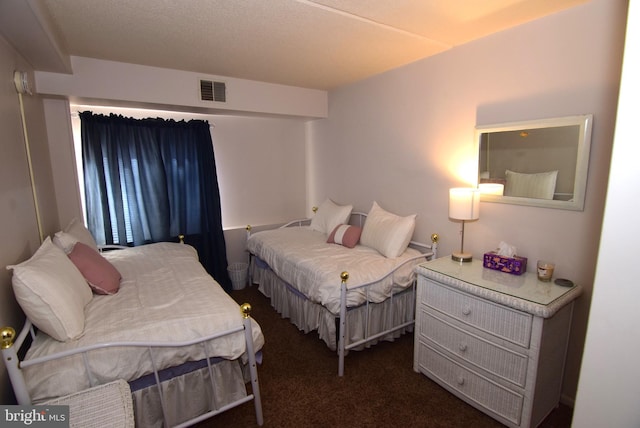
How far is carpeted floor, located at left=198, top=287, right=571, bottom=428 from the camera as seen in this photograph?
1.80 metres

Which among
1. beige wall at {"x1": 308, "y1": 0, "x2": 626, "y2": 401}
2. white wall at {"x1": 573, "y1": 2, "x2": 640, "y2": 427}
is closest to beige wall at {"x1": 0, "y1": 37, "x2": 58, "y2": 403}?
white wall at {"x1": 573, "y1": 2, "x2": 640, "y2": 427}

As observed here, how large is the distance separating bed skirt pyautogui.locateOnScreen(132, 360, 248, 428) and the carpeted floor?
21 centimetres

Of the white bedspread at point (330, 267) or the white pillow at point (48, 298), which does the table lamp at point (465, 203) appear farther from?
the white pillow at point (48, 298)

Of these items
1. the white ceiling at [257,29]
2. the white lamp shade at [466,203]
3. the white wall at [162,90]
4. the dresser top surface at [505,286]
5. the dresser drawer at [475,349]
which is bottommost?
the dresser drawer at [475,349]

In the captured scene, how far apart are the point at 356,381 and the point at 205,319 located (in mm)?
1155

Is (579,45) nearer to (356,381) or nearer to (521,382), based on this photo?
(521,382)

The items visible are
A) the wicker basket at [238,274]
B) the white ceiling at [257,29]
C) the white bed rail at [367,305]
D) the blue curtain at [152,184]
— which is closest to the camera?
the white ceiling at [257,29]

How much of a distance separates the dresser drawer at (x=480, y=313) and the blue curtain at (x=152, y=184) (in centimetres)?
250

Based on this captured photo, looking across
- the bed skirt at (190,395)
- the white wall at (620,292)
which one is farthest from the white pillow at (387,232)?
the white wall at (620,292)

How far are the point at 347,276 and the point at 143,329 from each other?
119 cm

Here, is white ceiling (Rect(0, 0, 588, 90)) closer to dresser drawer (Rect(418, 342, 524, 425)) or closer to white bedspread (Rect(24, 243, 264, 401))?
white bedspread (Rect(24, 243, 264, 401))

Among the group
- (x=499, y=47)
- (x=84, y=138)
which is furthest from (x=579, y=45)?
(x=84, y=138)

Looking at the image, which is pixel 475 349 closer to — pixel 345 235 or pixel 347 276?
pixel 347 276

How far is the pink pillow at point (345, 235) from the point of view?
3.03 meters
